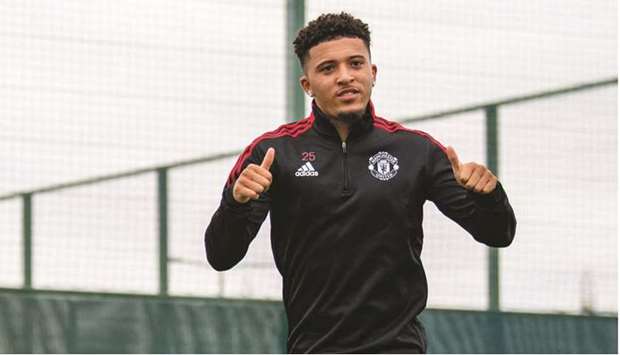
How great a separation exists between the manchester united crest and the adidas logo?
0.41ft

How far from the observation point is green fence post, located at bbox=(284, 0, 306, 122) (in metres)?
6.53

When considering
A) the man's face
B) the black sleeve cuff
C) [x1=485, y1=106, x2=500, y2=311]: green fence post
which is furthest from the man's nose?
[x1=485, y1=106, x2=500, y2=311]: green fence post

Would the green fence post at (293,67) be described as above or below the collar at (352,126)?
above

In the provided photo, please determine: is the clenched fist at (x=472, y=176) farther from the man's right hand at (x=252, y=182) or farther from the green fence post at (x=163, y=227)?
the green fence post at (x=163, y=227)

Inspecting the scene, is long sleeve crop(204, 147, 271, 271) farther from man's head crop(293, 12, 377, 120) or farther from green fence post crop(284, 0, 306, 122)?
green fence post crop(284, 0, 306, 122)

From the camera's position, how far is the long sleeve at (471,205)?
3.89 meters

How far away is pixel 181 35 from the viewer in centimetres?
652

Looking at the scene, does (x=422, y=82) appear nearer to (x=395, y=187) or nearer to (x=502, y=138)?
(x=502, y=138)

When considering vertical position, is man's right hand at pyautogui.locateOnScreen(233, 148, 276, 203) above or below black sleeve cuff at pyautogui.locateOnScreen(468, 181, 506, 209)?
above

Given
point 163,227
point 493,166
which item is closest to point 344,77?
point 163,227

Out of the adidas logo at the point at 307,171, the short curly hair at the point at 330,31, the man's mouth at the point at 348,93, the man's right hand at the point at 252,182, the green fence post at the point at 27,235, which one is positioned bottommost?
the green fence post at the point at 27,235

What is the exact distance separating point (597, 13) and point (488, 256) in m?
1.08

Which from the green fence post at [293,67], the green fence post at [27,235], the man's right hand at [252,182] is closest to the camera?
the man's right hand at [252,182]

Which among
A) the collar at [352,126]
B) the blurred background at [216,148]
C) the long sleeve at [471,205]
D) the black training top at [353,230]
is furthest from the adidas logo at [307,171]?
the blurred background at [216,148]
